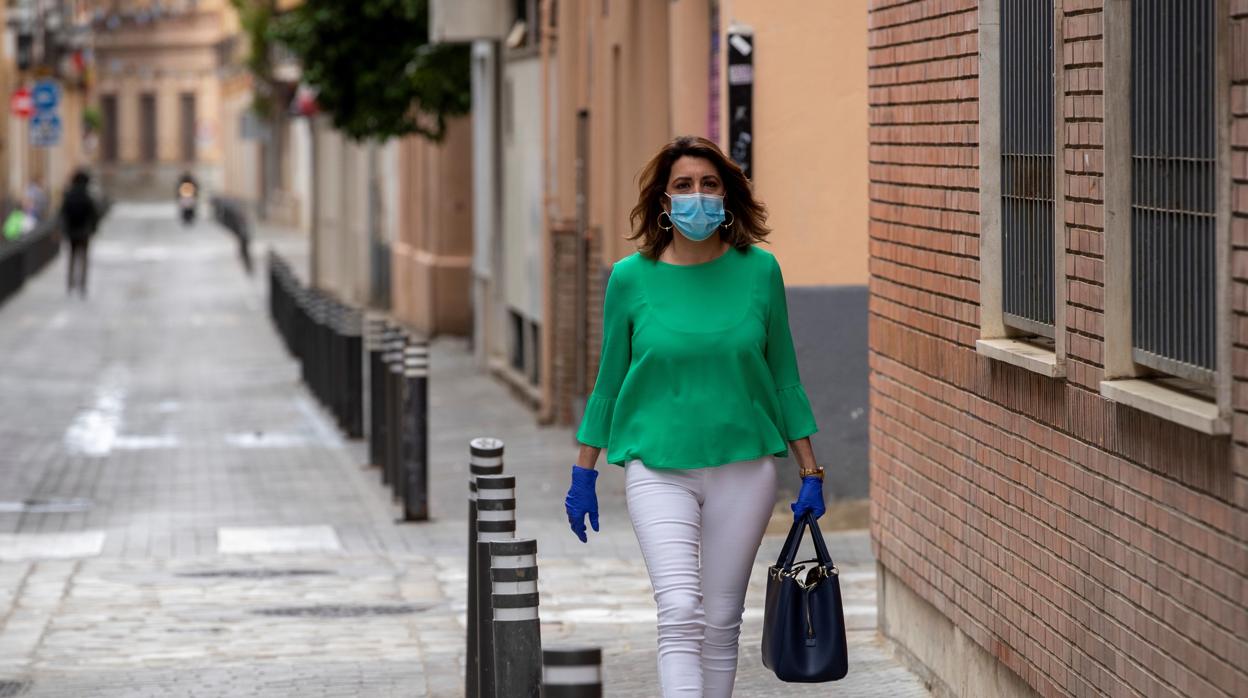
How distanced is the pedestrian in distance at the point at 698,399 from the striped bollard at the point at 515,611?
0.28 meters

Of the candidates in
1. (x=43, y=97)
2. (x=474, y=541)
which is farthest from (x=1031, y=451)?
(x=43, y=97)

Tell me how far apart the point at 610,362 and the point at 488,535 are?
0.94 meters

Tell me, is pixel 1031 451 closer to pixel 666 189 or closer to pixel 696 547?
pixel 696 547

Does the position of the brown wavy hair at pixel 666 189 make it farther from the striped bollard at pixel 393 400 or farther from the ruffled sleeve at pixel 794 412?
the striped bollard at pixel 393 400

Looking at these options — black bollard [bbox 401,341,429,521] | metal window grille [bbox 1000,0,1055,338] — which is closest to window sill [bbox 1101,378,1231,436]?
metal window grille [bbox 1000,0,1055,338]

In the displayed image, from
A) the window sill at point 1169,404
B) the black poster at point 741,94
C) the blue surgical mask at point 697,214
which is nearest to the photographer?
the window sill at point 1169,404

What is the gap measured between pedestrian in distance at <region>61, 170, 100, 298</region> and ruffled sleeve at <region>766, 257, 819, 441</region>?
3418 cm

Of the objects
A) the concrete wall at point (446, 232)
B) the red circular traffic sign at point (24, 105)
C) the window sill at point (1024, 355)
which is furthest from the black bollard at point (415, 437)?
the red circular traffic sign at point (24, 105)

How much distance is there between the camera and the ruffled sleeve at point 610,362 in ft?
19.9

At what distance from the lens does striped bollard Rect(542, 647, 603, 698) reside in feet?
14.1

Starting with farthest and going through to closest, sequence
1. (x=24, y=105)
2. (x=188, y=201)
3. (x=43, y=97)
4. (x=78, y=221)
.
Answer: (x=188, y=201) < (x=24, y=105) < (x=43, y=97) < (x=78, y=221)

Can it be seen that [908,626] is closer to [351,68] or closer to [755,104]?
[755,104]

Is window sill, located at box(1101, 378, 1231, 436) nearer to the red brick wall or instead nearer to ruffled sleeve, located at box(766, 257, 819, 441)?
the red brick wall

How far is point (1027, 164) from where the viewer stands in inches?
267
